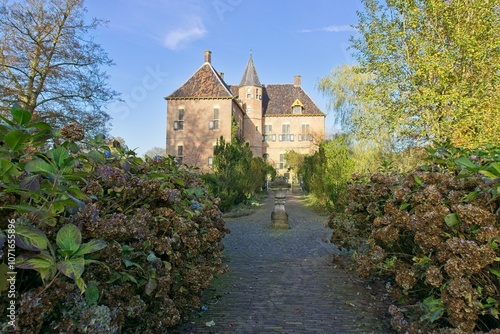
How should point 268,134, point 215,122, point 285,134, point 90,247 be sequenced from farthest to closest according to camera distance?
point 268,134
point 285,134
point 215,122
point 90,247

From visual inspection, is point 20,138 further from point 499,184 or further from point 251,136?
point 251,136

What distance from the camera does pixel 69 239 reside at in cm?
141

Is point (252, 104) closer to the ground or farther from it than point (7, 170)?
farther from it

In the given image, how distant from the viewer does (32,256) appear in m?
1.28

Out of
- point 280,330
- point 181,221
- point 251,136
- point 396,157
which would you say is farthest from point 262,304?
point 251,136

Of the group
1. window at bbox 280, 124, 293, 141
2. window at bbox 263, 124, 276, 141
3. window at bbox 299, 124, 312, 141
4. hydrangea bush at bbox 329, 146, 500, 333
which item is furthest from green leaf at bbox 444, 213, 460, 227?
window at bbox 263, 124, 276, 141

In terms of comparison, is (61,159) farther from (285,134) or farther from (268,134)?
(268,134)

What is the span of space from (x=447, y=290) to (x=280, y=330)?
1.49 m

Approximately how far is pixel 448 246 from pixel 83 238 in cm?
212

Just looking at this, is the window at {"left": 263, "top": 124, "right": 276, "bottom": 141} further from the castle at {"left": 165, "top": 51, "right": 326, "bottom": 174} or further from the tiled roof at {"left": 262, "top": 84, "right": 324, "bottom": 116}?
the tiled roof at {"left": 262, "top": 84, "right": 324, "bottom": 116}

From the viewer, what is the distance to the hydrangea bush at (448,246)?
199cm

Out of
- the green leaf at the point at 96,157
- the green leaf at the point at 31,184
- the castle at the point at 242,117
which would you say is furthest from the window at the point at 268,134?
the green leaf at the point at 31,184

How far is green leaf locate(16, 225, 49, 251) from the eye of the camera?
1.24m

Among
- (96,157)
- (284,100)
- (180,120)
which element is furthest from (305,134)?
(96,157)
